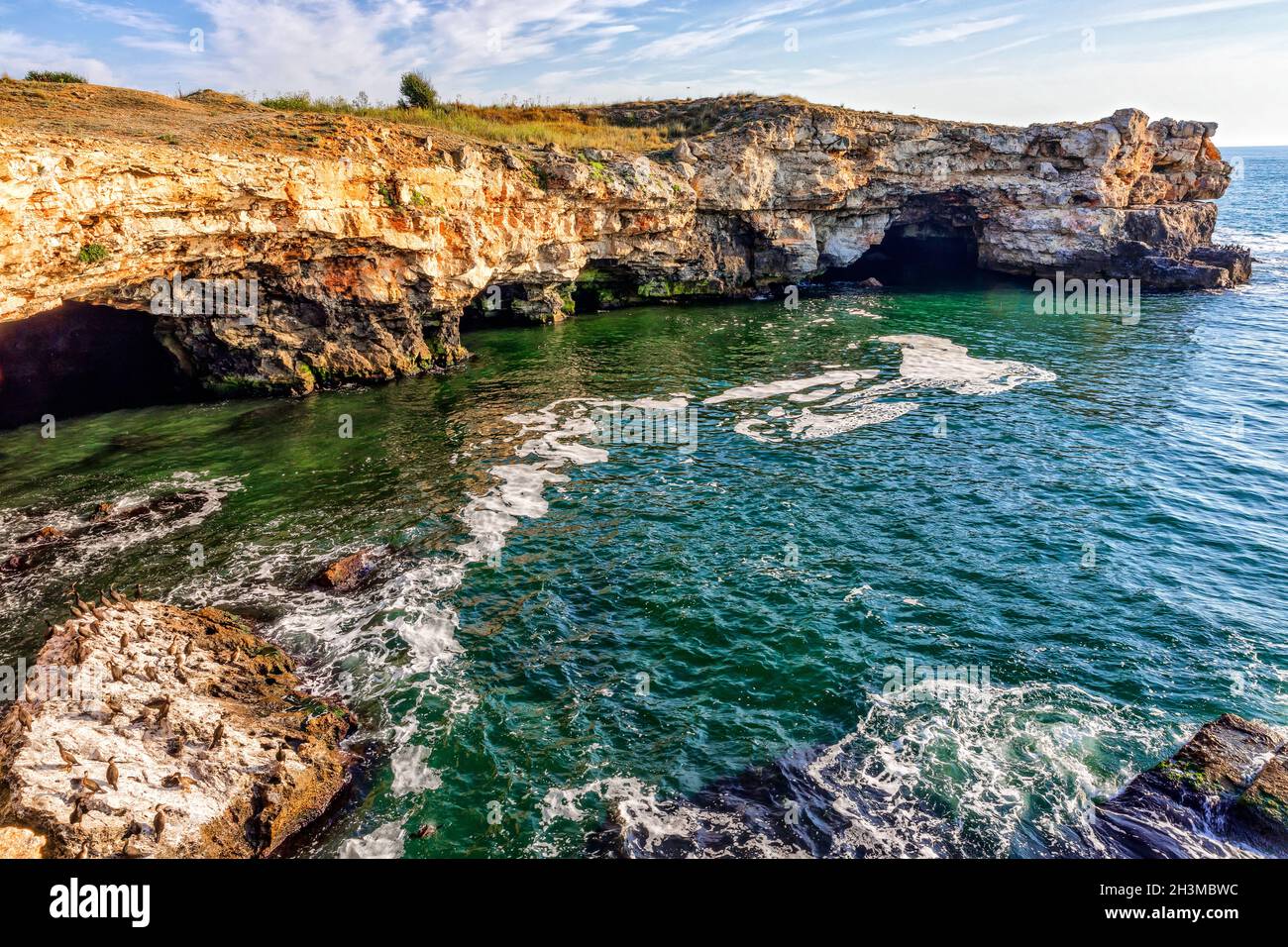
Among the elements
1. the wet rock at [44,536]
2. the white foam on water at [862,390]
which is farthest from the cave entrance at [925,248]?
the wet rock at [44,536]

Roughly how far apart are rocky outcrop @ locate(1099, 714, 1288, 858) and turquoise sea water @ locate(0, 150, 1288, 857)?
1.45ft

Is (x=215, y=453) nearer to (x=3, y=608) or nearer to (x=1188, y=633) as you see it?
(x=3, y=608)

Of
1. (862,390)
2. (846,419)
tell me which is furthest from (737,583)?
(862,390)

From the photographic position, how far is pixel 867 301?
53406 millimetres

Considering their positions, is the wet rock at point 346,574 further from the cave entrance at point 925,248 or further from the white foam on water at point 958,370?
the cave entrance at point 925,248

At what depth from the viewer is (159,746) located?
11555 mm

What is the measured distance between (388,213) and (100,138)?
37.2ft

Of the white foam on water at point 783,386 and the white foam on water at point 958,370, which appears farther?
the white foam on water at point 958,370

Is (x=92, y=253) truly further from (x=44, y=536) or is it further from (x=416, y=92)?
(x=416, y=92)

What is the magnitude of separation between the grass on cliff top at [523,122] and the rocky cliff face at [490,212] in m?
2.44

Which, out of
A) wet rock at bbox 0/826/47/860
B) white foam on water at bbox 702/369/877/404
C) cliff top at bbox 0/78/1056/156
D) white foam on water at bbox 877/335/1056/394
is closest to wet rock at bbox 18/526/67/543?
cliff top at bbox 0/78/1056/156

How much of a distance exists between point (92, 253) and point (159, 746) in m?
18.7

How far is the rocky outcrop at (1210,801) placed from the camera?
10.4 m

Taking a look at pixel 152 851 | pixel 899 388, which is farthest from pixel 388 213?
pixel 152 851
